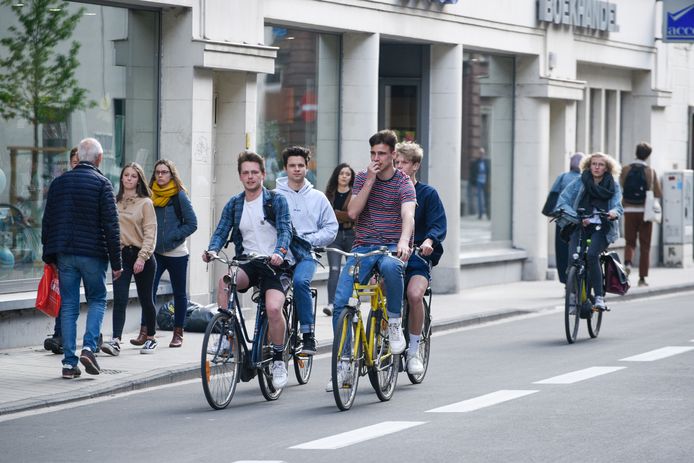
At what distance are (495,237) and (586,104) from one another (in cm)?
404

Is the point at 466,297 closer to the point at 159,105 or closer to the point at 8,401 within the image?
the point at 159,105

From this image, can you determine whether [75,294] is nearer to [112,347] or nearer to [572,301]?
[112,347]

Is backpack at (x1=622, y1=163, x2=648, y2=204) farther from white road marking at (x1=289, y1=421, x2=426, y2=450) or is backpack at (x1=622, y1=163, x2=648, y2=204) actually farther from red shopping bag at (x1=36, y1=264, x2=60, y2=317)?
white road marking at (x1=289, y1=421, x2=426, y2=450)

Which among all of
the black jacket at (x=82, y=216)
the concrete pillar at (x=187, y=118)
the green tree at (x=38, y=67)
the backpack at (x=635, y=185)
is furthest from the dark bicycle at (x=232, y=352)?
the backpack at (x=635, y=185)

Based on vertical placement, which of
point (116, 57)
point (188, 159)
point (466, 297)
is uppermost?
Answer: point (116, 57)

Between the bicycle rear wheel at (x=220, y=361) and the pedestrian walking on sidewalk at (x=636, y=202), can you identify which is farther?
the pedestrian walking on sidewalk at (x=636, y=202)

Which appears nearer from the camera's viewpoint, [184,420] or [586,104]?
[184,420]

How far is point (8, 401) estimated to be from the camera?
10258mm

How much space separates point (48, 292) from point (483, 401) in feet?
12.2

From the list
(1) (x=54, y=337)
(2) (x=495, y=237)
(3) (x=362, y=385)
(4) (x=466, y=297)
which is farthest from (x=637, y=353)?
(2) (x=495, y=237)

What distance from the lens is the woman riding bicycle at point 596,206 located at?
14.7m

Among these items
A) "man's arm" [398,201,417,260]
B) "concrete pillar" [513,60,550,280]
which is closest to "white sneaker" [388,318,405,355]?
"man's arm" [398,201,417,260]

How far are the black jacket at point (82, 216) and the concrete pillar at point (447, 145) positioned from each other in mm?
9800

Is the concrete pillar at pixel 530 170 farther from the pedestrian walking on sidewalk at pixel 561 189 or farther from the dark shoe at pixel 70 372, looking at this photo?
the dark shoe at pixel 70 372
